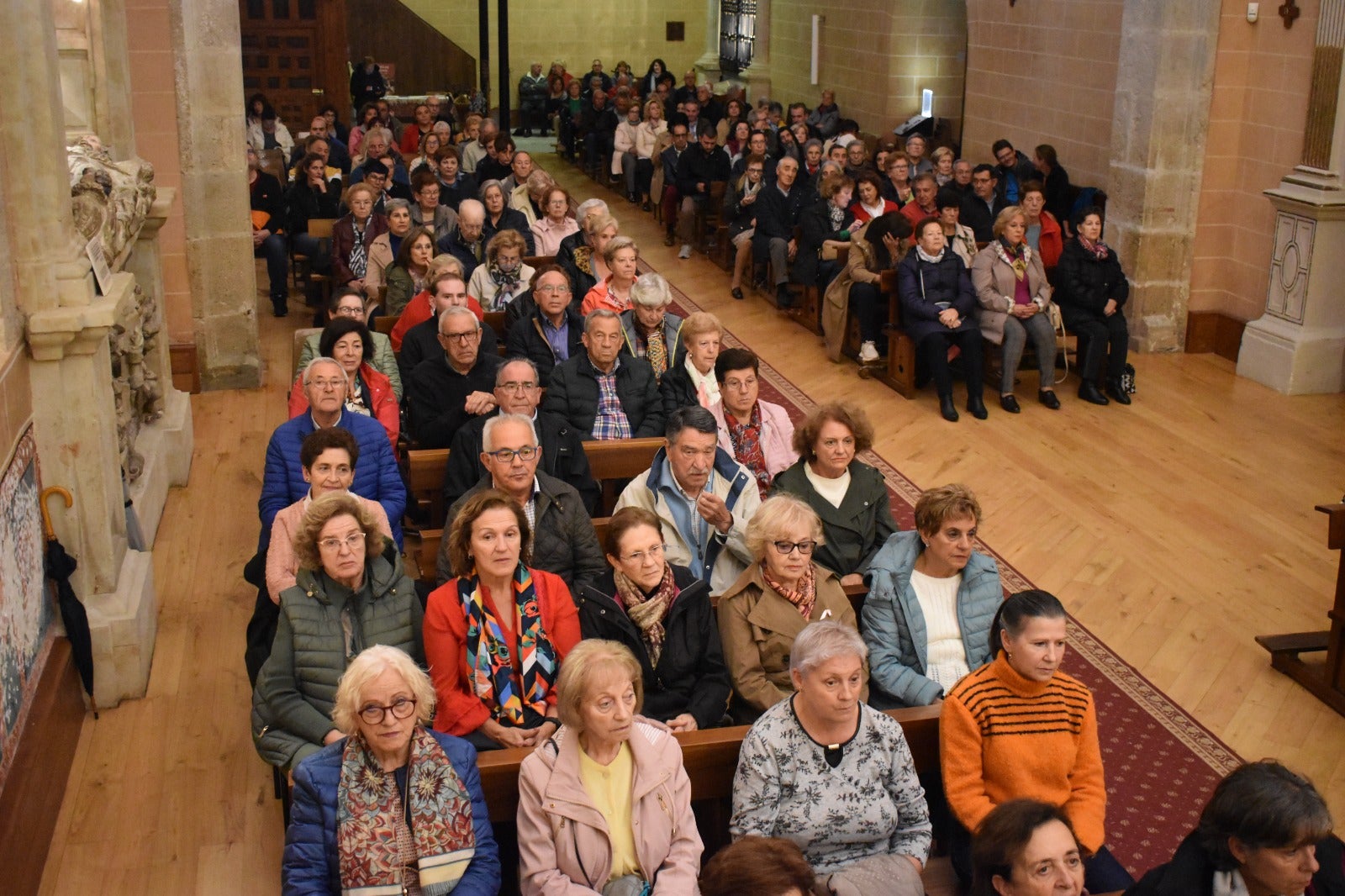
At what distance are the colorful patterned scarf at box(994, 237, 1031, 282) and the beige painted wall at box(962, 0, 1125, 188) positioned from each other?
9.06 feet

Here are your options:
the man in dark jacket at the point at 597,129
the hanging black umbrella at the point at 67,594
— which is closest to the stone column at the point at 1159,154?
the hanging black umbrella at the point at 67,594

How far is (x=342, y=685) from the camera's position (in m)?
3.45

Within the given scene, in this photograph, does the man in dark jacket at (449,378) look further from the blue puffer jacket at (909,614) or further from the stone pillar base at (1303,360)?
the stone pillar base at (1303,360)

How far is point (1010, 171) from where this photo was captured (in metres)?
11.7

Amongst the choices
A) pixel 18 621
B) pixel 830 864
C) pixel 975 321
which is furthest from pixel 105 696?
pixel 975 321

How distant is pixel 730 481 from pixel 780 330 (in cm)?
564

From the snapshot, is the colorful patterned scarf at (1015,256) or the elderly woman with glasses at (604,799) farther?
the colorful patterned scarf at (1015,256)

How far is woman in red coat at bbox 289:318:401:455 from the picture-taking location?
6074 mm

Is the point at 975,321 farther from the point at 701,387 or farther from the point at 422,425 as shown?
the point at 422,425

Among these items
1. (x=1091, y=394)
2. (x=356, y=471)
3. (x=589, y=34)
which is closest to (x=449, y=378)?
(x=356, y=471)

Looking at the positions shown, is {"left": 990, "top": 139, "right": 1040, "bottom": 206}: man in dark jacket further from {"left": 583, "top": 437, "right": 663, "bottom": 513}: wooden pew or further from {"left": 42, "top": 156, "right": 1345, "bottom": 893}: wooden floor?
{"left": 583, "top": 437, "right": 663, "bottom": 513}: wooden pew

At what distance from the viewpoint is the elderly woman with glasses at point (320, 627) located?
4.11 m

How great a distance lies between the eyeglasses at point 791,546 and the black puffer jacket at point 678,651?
23 cm

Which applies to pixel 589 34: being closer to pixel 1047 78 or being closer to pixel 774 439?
pixel 1047 78
